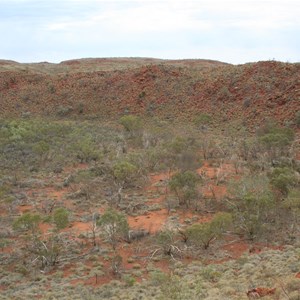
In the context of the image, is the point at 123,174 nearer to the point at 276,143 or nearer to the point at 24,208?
the point at 24,208

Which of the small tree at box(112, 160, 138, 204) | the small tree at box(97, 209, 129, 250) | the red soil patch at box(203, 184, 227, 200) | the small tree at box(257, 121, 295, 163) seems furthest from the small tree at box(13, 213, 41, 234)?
the small tree at box(257, 121, 295, 163)

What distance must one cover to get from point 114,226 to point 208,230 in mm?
2918

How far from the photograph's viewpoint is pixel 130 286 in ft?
37.6

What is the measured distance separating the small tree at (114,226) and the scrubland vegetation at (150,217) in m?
0.06

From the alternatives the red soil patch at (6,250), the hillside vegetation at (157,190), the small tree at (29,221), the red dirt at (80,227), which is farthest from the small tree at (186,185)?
the red soil patch at (6,250)

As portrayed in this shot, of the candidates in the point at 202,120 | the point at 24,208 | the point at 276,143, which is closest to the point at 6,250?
the point at 24,208

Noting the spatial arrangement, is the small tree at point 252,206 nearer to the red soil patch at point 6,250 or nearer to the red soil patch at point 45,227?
the red soil patch at point 45,227

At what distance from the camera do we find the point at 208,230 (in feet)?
44.0

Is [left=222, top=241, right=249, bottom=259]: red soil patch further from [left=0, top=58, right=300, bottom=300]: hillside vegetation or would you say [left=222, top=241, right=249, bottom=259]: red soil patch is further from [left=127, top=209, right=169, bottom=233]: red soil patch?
[left=127, top=209, right=169, bottom=233]: red soil patch

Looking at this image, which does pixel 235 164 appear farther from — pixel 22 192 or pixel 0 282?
pixel 0 282

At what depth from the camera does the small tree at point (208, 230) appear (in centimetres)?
1341

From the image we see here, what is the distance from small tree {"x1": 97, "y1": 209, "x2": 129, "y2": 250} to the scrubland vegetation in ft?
0.19

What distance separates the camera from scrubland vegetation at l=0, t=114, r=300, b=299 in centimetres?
1134

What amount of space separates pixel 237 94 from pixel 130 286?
2272 cm
